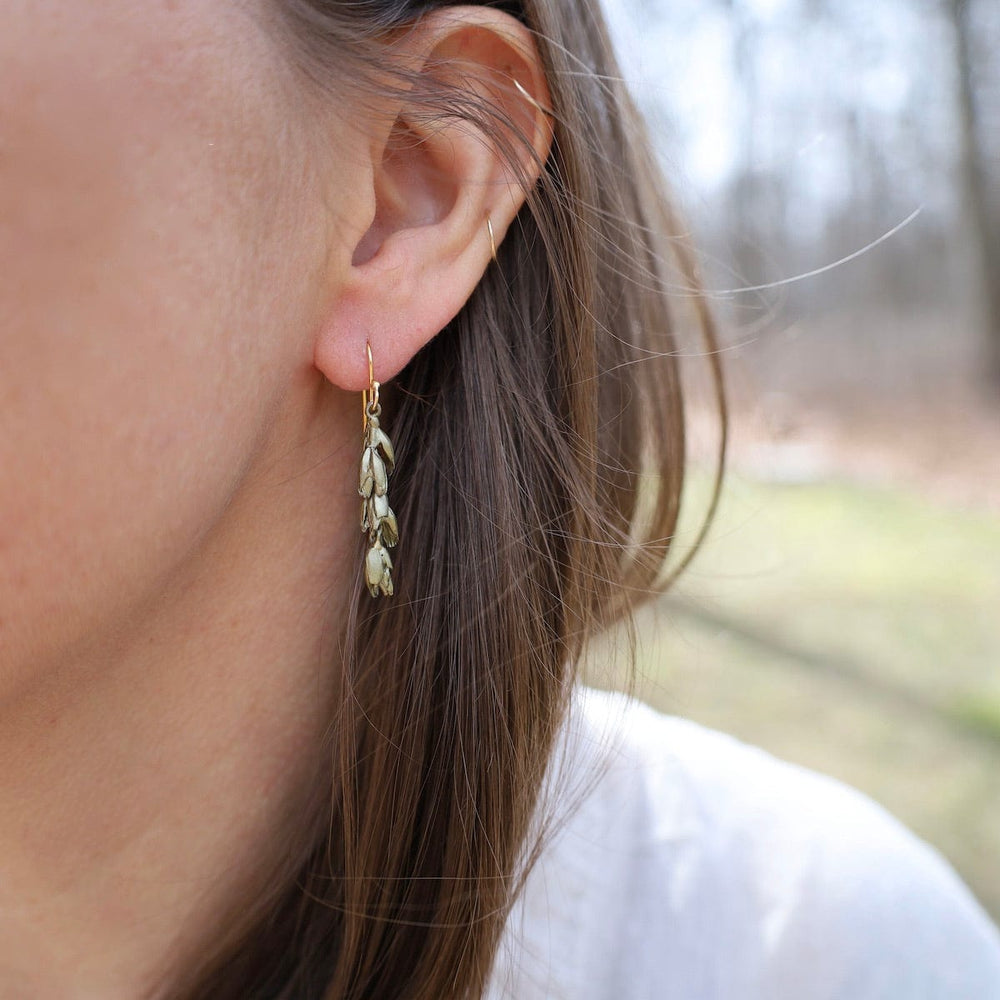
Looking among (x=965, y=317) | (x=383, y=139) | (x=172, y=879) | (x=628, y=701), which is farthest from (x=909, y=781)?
(x=965, y=317)

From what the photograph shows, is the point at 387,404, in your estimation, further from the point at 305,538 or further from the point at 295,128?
the point at 295,128

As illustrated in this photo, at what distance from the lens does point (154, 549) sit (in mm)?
932

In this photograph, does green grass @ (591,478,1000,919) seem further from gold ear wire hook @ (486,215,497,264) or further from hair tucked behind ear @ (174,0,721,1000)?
gold ear wire hook @ (486,215,497,264)

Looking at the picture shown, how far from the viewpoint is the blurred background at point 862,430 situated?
1916 millimetres

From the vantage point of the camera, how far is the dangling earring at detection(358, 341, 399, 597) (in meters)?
1.04

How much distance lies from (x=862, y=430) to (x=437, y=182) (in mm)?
6586

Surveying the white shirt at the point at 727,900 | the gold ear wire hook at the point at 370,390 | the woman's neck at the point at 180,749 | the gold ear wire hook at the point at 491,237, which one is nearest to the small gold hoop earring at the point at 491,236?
the gold ear wire hook at the point at 491,237

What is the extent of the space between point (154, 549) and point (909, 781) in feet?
11.2

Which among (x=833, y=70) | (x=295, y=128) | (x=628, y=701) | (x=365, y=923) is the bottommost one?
(x=365, y=923)

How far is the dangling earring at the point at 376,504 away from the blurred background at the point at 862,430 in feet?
1.34

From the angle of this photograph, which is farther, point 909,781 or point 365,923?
point 909,781

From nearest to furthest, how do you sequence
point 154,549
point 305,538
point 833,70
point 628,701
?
point 154,549, point 305,538, point 628,701, point 833,70

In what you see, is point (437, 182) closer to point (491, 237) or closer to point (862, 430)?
point (491, 237)

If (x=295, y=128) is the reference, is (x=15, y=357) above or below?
below
